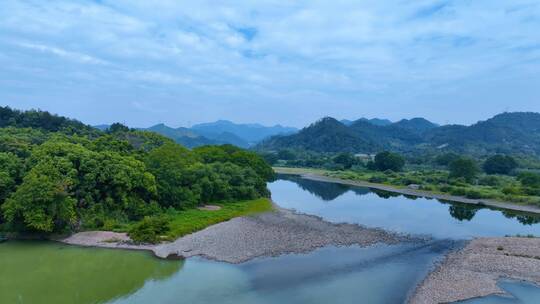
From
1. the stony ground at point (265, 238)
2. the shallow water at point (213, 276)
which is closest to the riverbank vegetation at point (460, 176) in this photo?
the shallow water at point (213, 276)

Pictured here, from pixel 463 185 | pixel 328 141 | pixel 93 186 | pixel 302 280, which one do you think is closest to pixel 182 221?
pixel 93 186

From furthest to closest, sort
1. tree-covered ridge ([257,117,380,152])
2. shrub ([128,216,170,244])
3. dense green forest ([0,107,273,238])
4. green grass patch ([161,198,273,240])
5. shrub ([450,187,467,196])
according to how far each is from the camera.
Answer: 1. tree-covered ridge ([257,117,380,152])
2. shrub ([450,187,467,196])
3. green grass patch ([161,198,273,240])
4. shrub ([128,216,170,244])
5. dense green forest ([0,107,273,238])

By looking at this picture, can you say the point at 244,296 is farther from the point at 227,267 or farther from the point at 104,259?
the point at 104,259

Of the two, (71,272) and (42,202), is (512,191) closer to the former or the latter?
(71,272)

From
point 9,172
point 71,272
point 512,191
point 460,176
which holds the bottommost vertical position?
point 71,272

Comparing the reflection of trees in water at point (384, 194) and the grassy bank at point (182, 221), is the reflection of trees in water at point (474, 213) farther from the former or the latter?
the grassy bank at point (182, 221)

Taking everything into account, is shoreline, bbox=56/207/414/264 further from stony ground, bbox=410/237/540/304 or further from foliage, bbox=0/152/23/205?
foliage, bbox=0/152/23/205

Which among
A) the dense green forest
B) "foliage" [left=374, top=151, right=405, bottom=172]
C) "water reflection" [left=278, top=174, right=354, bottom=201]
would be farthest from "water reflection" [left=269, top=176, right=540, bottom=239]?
"foliage" [left=374, top=151, right=405, bottom=172]
